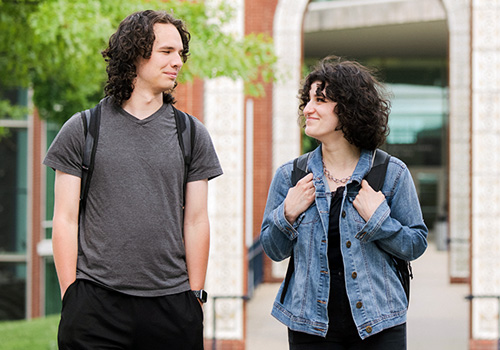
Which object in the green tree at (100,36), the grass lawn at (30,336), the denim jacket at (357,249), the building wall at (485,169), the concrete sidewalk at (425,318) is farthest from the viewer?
the grass lawn at (30,336)

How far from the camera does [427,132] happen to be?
27.1m

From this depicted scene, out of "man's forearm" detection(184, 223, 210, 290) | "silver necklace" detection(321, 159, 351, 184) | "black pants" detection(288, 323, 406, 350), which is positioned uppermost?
"silver necklace" detection(321, 159, 351, 184)

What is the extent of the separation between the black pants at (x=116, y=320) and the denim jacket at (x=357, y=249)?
47 cm

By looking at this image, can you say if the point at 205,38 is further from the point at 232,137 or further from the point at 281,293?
the point at 281,293

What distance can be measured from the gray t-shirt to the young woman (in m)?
A: 0.45

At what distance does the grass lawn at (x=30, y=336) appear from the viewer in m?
10.1

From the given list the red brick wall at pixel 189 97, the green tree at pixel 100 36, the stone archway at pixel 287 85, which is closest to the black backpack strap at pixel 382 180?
the green tree at pixel 100 36

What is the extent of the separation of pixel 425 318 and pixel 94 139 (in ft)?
30.8

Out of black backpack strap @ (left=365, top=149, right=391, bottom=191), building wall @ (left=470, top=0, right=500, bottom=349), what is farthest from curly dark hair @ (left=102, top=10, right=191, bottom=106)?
building wall @ (left=470, top=0, right=500, bottom=349)

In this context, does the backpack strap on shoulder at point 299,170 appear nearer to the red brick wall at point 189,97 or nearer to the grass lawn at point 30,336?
the red brick wall at point 189,97

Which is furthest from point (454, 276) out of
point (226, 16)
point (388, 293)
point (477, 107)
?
point (388, 293)

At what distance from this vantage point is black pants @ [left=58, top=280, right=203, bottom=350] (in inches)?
112

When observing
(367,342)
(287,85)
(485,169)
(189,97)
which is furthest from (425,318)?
(367,342)

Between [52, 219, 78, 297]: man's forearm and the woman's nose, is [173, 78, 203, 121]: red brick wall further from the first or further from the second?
[52, 219, 78, 297]: man's forearm
